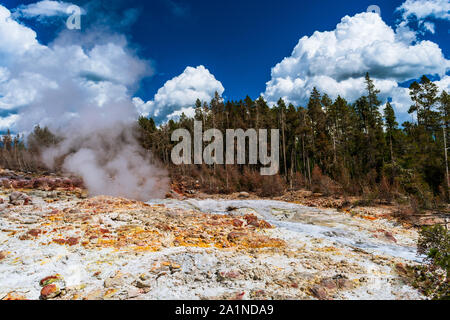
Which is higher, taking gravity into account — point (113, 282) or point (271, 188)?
point (271, 188)

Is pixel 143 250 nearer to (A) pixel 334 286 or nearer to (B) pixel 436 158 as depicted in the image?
(A) pixel 334 286

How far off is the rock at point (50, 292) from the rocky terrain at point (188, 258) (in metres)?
0.02

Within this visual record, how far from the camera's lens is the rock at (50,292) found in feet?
13.9

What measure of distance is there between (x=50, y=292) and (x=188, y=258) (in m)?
2.80

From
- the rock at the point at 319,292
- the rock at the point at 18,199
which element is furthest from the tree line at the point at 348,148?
the rock at the point at 319,292

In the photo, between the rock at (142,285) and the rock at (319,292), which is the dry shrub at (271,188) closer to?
the rock at (319,292)

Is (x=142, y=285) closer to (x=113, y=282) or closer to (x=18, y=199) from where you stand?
(x=113, y=282)

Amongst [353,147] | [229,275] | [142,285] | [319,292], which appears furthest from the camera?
[353,147]

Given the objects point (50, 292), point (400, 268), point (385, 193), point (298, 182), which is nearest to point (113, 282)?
point (50, 292)

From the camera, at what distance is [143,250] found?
6.53 metres

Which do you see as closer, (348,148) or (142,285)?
(142,285)

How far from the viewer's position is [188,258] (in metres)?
5.90
